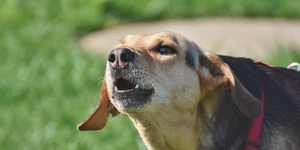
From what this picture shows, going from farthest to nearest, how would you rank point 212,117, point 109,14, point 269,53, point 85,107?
point 109,14, point 269,53, point 85,107, point 212,117

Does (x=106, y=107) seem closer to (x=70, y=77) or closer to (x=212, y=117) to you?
(x=212, y=117)

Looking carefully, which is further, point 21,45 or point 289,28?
point 289,28

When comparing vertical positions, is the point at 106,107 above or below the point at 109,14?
above

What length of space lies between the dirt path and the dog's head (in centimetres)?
359

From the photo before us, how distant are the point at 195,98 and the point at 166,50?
17.9 inches

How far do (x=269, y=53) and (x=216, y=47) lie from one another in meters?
0.89

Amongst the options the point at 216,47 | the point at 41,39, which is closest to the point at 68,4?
the point at 41,39

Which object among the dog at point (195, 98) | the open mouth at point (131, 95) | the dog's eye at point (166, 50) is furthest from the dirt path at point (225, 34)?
the open mouth at point (131, 95)

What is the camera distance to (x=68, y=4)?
9.05m

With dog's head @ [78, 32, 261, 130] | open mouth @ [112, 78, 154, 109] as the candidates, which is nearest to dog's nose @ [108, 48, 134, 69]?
dog's head @ [78, 32, 261, 130]

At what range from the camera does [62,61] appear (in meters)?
6.77

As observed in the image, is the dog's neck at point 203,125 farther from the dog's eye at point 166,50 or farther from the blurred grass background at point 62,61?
the blurred grass background at point 62,61

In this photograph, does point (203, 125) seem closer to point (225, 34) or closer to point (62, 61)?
point (62, 61)

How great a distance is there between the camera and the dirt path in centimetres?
724
